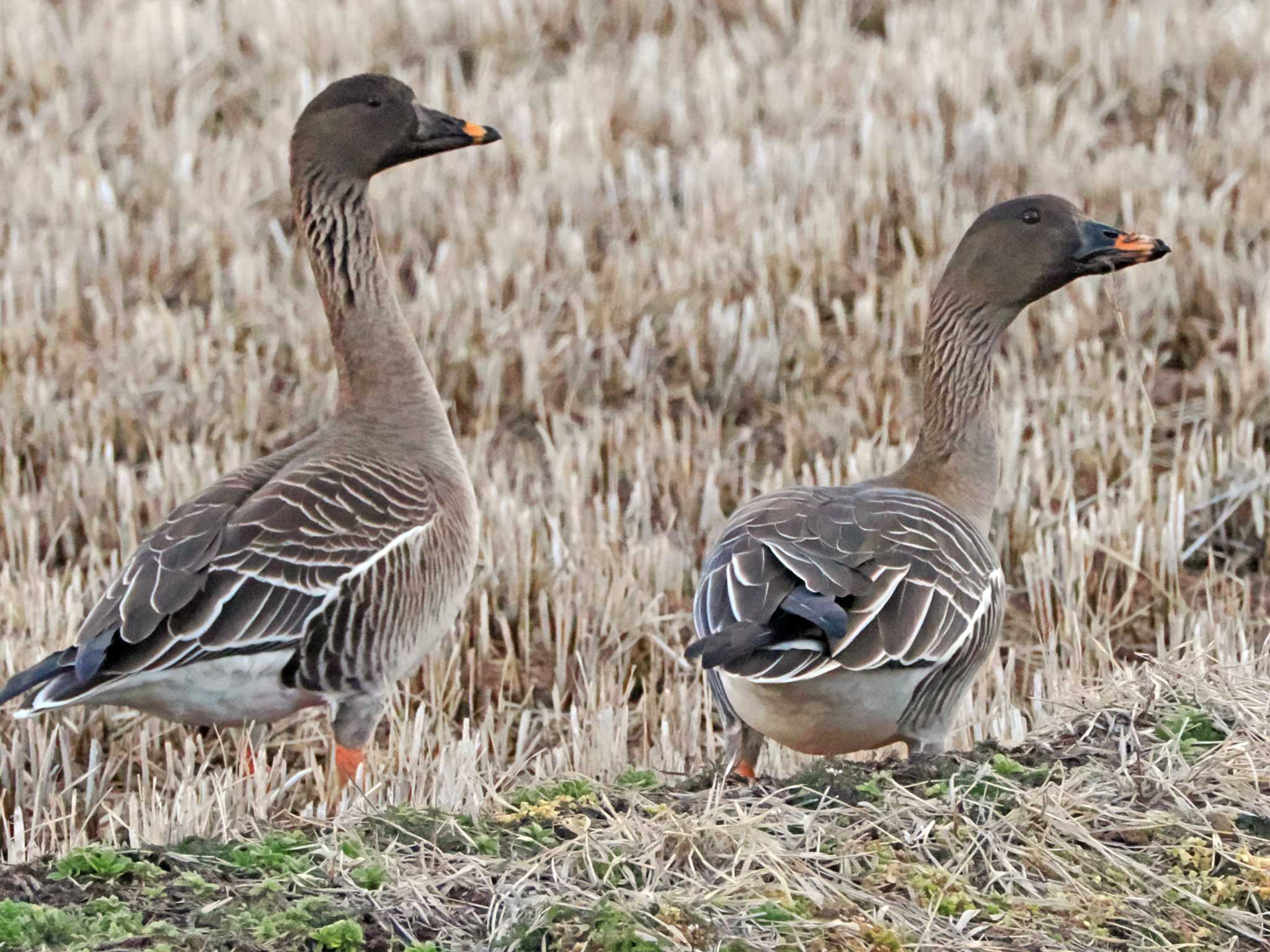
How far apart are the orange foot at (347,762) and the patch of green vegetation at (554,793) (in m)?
1.26

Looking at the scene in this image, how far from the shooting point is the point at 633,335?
7992 mm

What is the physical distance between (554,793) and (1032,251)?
8.97 feet

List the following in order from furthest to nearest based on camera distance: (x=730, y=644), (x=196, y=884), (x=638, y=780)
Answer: (x=730, y=644) < (x=638, y=780) < (x=196, y=884)

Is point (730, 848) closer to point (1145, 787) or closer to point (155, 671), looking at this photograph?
point (1145, 787)

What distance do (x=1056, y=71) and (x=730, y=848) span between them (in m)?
8.28

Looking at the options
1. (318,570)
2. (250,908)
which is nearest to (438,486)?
(318,570)

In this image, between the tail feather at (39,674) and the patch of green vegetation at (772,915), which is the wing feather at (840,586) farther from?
the tail feather at (39,674)

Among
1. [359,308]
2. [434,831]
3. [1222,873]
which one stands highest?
[359,308]

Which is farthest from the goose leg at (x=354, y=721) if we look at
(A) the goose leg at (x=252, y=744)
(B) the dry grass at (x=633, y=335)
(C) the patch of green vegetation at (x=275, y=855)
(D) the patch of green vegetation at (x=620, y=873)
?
(D) the patch of green vegetation at (x=620, y=873)

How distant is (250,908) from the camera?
9.98ft

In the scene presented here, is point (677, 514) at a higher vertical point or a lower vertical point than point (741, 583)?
lower

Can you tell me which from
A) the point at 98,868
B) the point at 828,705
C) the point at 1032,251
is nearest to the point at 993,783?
the point at 828,705

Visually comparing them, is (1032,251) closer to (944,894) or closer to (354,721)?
(354,721)

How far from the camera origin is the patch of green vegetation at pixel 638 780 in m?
3.64
